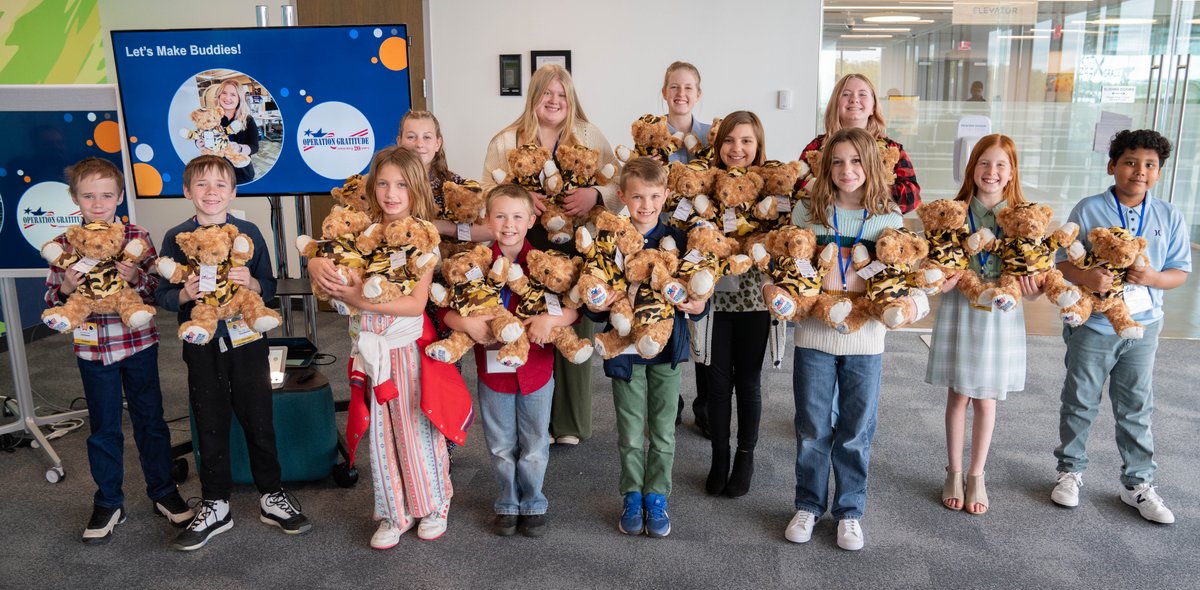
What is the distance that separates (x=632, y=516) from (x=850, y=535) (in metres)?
0.70

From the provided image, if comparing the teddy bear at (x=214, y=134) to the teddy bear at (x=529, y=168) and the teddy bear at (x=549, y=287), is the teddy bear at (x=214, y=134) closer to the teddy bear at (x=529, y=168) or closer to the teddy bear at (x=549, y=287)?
the teddy bear at (x=529, y=168)

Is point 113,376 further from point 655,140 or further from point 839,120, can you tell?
point 839,120

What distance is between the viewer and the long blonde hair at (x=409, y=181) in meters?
2.71

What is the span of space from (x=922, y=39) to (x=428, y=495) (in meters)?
4.36

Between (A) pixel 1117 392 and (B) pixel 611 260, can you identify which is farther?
(A) pixel 1117 392

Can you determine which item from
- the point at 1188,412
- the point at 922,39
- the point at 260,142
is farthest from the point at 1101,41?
the point at 260,142

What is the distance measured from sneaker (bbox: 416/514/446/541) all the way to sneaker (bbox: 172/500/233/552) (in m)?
0.65

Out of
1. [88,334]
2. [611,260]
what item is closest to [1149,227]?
[611,260]

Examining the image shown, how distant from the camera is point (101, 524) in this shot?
9.53 ft

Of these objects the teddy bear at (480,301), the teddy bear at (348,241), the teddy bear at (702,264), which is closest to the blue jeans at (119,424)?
the teddy bear at (348,241)

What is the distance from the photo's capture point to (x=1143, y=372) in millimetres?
2973

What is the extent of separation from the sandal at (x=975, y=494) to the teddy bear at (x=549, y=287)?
1.48 meters

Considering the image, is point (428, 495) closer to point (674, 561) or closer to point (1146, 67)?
point (674, 561)

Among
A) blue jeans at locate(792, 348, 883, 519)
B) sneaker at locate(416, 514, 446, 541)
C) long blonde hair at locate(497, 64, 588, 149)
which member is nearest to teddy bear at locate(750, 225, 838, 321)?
blue jeans at locate(792, 348, 883, 519)
